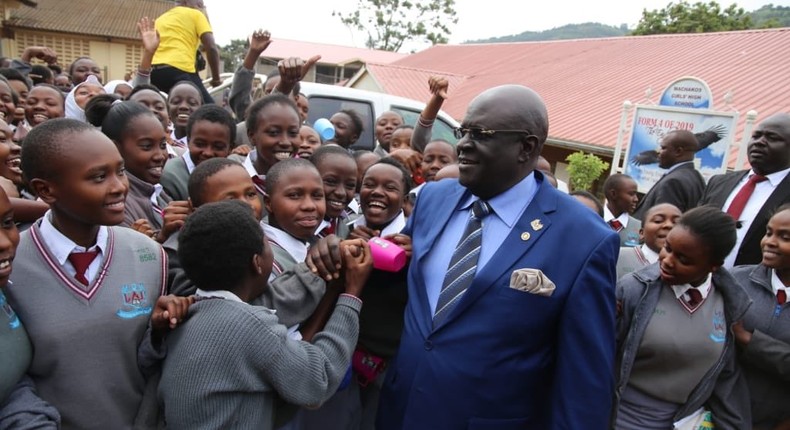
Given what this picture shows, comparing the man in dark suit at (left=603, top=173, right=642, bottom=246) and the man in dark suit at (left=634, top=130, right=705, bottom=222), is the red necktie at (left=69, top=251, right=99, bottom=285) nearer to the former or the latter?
the man in dark suit at (left=603, top=173, right=642, bottom=246)

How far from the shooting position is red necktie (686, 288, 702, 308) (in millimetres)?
2393

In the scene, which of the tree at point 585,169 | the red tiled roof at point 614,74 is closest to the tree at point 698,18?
the red tiled roof at point 614,74

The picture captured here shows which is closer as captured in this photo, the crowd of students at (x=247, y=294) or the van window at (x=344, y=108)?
the crowd of students at (x=247, y=294)

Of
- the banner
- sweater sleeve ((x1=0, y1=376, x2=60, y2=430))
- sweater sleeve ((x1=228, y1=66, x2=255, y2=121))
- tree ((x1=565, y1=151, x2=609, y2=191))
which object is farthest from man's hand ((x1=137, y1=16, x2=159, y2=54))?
tree ((x1=565, y1=151, x2=609, y2=191))

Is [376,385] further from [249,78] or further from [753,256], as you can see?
[249,78]

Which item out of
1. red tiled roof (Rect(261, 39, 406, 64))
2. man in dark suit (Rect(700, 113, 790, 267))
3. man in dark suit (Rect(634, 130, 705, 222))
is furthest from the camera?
red tiled roof (Rect(261, 39, 406, 64))

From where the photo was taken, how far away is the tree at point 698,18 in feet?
90.5

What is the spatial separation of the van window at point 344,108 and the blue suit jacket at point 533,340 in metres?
5.11

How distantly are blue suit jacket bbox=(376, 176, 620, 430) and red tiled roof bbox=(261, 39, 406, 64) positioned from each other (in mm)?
33230

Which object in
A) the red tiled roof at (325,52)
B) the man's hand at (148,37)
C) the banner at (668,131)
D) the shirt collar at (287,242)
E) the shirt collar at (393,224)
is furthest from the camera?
the red tiled roof at (325,52)

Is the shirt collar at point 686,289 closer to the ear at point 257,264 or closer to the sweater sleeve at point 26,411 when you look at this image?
the ear at point 257,264

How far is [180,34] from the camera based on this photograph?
214 inches

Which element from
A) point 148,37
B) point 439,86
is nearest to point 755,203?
point 439,86

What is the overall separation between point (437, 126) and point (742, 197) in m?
3.87
